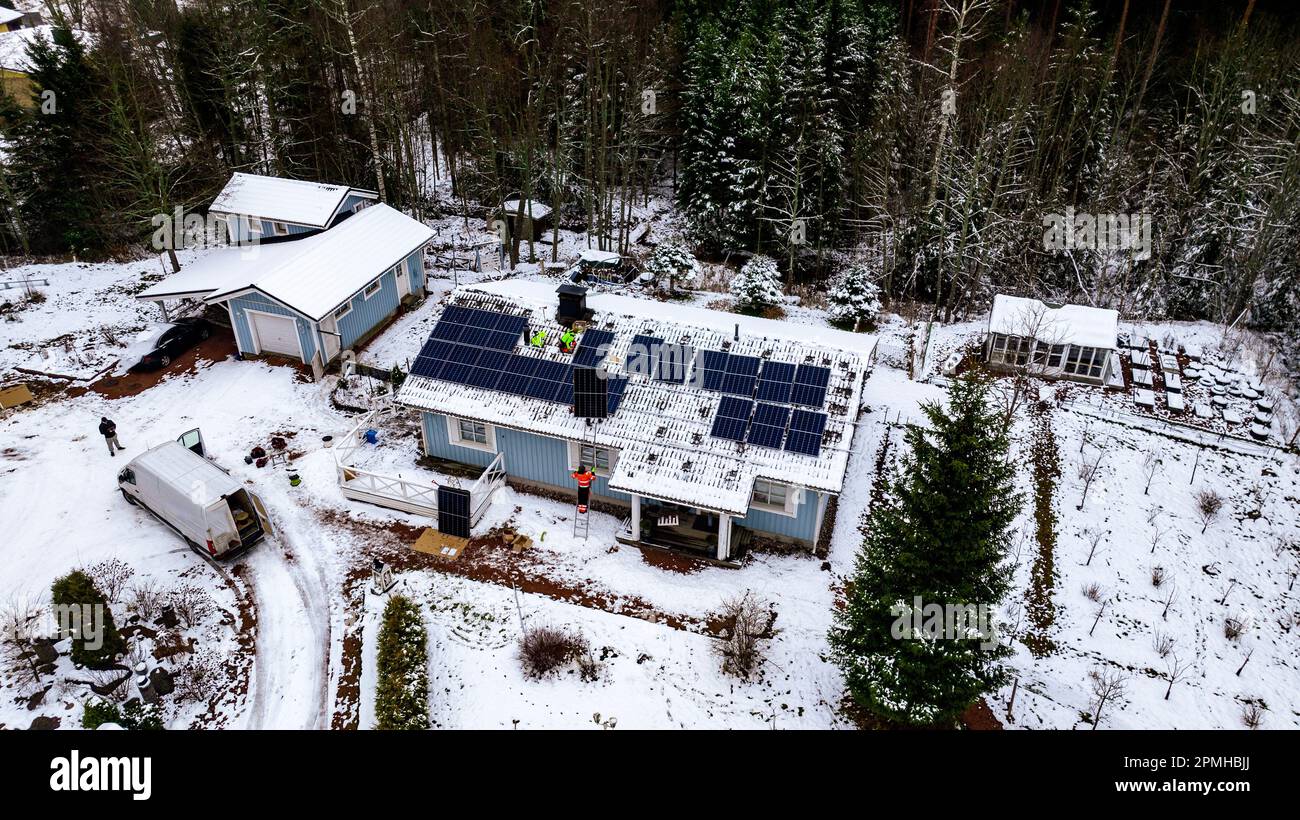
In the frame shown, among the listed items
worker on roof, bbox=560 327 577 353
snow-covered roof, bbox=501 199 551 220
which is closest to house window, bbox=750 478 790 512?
worker on roof, bbox=560 327 577 353

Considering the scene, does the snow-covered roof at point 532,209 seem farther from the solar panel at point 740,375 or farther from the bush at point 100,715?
the bush at point 100,715

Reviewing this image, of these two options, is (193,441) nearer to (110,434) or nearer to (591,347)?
(110,434)

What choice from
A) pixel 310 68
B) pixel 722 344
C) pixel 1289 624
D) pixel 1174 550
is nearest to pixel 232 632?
pixel 722 344

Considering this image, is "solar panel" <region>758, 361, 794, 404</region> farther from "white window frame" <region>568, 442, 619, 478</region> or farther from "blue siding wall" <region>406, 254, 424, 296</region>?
"blue siding wall" <region>406, 254, 424, 296</region>

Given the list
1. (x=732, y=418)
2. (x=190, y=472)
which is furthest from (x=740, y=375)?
(x=190, y=472)

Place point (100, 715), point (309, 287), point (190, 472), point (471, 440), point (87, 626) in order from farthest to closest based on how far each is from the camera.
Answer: point (309, 287), point (471, 440), point (190, 472), point (87, 626), point (100, 715)

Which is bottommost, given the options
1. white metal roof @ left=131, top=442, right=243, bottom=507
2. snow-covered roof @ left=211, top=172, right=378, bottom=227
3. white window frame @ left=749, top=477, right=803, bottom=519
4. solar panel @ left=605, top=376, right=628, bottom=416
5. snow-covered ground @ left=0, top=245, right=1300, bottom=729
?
snow-covered ground @ left=0, top=245, right=1300, bottom=729
